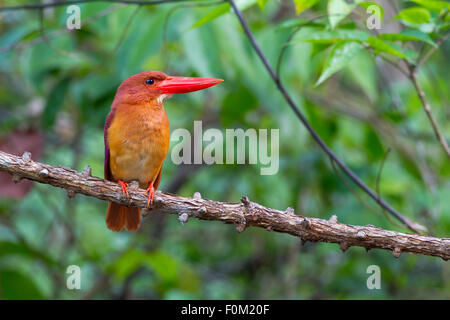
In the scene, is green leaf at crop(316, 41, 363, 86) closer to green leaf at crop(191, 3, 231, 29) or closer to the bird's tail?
green leaf at crop(191, 3, 231, 29)

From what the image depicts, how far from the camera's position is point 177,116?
4020 millimetres

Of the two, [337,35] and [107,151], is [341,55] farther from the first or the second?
[107,151]

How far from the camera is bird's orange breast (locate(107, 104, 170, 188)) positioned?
218cm

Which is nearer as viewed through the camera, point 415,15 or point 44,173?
point 44,173

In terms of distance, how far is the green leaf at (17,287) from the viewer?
2.76m

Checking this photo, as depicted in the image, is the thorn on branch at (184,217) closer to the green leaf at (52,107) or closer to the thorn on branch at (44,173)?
the thorn on branch at (44,173)

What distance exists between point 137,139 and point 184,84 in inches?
12.1

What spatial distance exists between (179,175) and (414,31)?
2230 mm

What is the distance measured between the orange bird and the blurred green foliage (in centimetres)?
15

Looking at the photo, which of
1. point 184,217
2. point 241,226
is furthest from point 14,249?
point 241,226

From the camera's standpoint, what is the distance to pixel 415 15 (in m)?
1.76

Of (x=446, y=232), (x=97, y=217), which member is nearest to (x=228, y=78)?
(x=446, y=232)

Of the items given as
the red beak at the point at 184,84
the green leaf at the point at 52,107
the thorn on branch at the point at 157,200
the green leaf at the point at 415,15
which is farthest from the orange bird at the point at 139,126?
the green leaf at the point at 415,15
